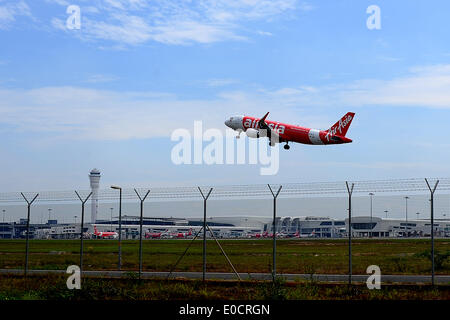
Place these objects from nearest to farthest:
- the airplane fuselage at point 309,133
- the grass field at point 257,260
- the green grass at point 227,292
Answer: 1. the green grass at point 227,292
2. the grass field at point 257,260
3. the airplane fuselage at point 309,133

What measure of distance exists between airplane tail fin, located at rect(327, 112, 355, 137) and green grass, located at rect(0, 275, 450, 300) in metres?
46.4

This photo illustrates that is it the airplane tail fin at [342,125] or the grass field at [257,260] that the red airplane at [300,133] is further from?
the grass field at [257,260]

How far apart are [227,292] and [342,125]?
49324mm

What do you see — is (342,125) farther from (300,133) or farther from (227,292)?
(227,292)

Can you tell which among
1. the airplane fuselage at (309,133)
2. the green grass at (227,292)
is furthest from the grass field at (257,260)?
the airplane fuselage at (309,133)

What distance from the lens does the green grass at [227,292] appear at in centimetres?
2467

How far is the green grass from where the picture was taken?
2467 centimetres

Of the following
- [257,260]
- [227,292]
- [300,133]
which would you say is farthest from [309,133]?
[227,292]

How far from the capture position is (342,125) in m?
74.1

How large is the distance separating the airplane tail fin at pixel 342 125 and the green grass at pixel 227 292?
46.4 meters
